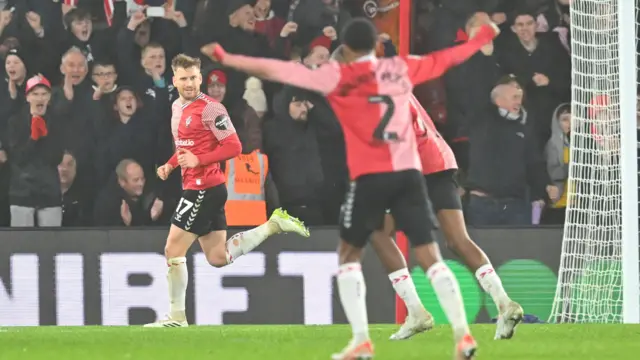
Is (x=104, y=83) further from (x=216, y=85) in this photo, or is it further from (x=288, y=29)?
(x=288, y=29)

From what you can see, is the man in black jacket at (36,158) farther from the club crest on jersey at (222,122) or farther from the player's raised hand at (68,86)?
the club crest on jersey at (222,122)

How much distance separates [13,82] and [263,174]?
2.62 m

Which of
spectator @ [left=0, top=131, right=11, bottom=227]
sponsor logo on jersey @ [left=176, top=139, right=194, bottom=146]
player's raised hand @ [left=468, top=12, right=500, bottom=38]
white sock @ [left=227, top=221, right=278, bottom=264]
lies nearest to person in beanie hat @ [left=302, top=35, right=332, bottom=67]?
player's raised hand @ [left=468, top=12, right=500, bottom=38]

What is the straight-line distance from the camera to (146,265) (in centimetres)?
1212

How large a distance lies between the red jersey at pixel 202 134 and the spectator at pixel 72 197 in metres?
2.41

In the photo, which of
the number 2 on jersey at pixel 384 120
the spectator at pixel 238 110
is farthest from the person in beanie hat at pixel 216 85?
the number 2 on jersey at pixel 384 120

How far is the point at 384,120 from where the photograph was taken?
6.61 meters

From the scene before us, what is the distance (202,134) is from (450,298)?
424cm

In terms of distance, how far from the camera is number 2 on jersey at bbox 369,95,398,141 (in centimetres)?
658

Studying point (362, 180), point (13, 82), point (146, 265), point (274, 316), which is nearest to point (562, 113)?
point (274, 316)

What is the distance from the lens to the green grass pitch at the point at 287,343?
7.75 meters

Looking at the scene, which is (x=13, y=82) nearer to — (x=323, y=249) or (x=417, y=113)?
(x=323, y=249)

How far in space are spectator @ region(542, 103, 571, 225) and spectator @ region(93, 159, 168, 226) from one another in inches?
143

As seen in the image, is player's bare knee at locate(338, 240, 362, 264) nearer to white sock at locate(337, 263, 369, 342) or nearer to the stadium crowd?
white sock at locate(337, 263, 369, 342)
